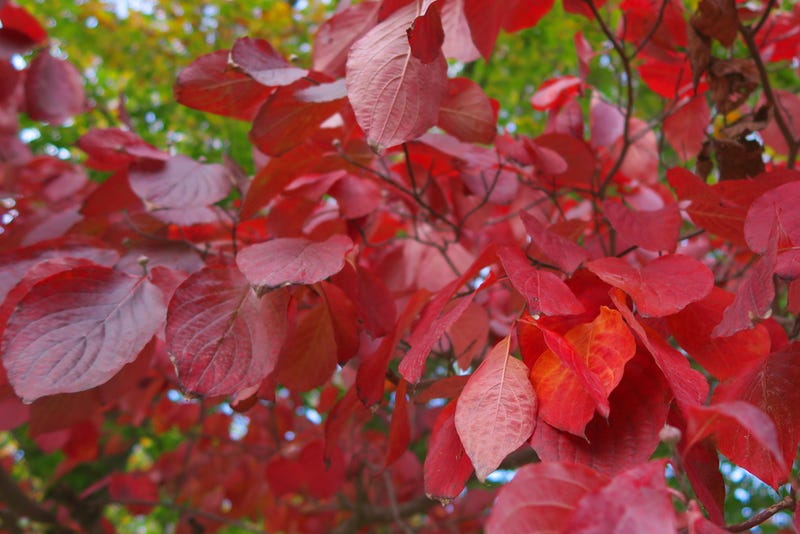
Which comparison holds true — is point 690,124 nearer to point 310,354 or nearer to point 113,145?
point 310,354

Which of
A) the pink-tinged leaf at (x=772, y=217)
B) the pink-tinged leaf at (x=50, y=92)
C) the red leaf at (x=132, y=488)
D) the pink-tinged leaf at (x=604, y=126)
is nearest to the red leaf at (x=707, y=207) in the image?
the pink-tinged leaf at (x=772, y=217)

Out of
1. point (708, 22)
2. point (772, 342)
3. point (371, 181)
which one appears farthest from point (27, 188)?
point (772, 342)

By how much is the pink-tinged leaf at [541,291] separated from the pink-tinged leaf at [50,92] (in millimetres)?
998

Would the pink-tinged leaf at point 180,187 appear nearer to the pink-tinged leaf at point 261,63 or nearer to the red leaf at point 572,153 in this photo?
the pink-tinged leaf at point 261,63

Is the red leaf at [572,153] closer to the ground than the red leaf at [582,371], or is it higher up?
closer to the ground

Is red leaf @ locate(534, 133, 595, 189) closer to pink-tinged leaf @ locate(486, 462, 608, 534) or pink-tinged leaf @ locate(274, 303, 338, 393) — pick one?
pink-tinged leaf @ locate(274, 303, 338, 393)

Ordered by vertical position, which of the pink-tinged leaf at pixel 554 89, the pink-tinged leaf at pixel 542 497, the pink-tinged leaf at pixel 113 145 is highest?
the pink-tinged leaf at pixel 113 145

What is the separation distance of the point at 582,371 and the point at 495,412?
0.07 m

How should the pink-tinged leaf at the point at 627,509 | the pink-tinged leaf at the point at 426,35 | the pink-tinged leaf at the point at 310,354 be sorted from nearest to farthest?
the pink-tinged leaf at the point at 627,509
the pink-tinged leaf at the point at 426,35
the pink-tinged leaf at the point at 310,354

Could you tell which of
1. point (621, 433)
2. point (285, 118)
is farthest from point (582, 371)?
point (285, 118)

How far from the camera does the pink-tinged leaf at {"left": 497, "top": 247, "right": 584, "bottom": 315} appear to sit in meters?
0.57

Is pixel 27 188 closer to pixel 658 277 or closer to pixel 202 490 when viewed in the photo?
pixel 202 490

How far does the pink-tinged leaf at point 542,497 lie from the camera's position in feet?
1.34

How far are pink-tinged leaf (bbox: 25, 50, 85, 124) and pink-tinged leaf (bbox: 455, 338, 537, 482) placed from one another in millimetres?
1057
